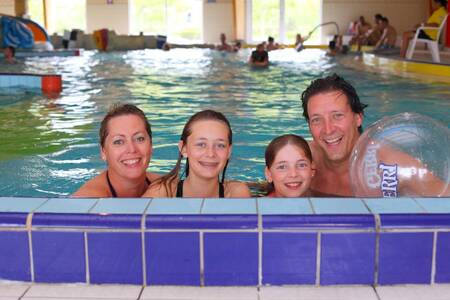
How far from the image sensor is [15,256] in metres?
1.96

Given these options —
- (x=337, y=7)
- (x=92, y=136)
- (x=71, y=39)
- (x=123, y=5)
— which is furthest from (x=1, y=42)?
(x=337, y=7)

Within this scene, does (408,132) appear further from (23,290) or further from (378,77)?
(378,77)

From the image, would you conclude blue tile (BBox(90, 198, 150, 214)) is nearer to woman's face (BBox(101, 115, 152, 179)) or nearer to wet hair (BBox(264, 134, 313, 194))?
woman's face (BBox(101, 115, 152, 179))

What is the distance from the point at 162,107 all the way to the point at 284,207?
6.04m

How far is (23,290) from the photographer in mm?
1894

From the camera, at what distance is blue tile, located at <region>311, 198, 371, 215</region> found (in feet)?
6.40

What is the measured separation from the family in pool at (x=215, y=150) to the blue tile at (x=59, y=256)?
82 centimetres

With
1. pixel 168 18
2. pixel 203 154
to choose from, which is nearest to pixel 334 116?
pixel 203 154

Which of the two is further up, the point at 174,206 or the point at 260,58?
the point at 260,58

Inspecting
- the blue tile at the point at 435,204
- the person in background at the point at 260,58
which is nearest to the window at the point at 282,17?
the person in background at the point at 260,58

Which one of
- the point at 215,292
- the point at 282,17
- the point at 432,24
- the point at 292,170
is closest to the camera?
the point at 215,292

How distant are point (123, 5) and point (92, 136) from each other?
20954 mm

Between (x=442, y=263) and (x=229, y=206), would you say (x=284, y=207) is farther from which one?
(x=442, y=263)

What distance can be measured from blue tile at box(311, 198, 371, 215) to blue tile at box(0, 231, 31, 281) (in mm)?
969
